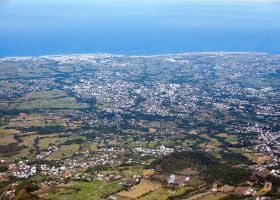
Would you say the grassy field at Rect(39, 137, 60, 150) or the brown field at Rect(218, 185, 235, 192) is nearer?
the brown field at Rect(218, 185, 235, 192)

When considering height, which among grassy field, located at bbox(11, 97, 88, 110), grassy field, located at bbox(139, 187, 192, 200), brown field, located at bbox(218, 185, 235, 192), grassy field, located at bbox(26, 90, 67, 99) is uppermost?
grassy field, located at bbox(26, 90, 67, 99)

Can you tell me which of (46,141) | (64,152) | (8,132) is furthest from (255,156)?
(8,132)

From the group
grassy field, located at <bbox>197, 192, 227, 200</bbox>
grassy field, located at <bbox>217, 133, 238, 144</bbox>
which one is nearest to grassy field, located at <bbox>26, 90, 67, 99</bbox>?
grassy field, located at <bbox>217, 133, 238, 144</bbox>

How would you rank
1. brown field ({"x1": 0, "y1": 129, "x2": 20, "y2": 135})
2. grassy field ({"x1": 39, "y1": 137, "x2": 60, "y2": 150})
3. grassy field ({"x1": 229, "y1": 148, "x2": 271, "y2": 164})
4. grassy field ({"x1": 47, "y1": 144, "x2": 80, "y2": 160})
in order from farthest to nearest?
brown field ({"x1": 0, "y1": 129, "x2": 20, "y2": 135}) < grassy field ({"x1": 39, "y1": 137, "x2": 60, "y2": 150}) < grassy field ({"x1": 47, "y1": 144, "x2": 80, "y2": 160}) < grassy field ({"x1": 229, "y1": 148, "x2": 271, "y2": 164})

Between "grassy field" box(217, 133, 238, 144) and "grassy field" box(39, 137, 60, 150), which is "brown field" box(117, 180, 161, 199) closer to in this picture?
"grassy field" box(39, 137, 60, 150)

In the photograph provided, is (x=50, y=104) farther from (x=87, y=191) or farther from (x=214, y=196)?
(x=214, y=196)

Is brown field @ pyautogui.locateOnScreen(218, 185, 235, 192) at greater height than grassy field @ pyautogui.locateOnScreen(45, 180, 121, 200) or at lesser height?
greater

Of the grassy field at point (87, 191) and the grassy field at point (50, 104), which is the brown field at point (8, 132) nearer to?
the grassy field at point (50, 104)
